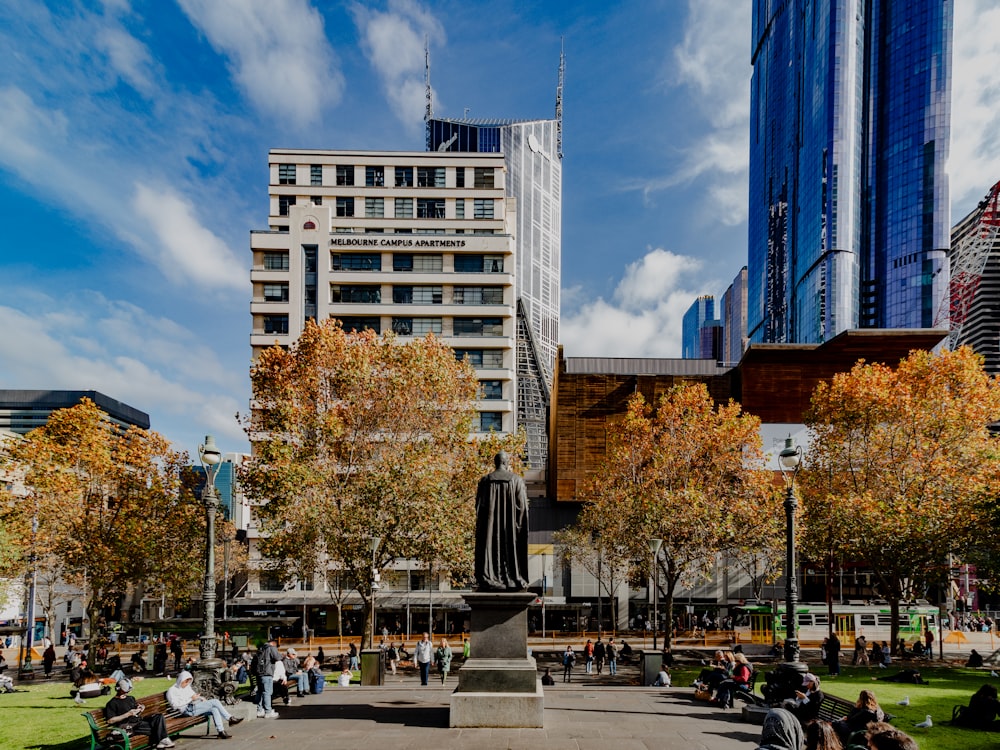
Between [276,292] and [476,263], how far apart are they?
16.7 m

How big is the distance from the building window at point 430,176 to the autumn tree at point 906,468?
4167cm

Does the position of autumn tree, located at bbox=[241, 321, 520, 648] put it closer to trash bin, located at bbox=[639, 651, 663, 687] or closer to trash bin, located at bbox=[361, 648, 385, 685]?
trash bin, located at bbox=[361, 648, 385, 685]

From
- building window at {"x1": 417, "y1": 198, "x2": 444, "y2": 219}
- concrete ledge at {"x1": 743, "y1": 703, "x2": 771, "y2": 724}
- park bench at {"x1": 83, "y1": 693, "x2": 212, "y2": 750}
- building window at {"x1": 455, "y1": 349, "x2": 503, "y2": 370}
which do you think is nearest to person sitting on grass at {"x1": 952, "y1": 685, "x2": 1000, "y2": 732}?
concrete ledge at {"x1": 743, "y1": 703, "x2": 771, "y2": 724}

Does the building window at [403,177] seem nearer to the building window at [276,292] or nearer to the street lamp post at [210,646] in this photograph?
the building window at [276,292]

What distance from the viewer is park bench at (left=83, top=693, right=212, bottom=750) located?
11391 millimetres

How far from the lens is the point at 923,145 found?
142 m

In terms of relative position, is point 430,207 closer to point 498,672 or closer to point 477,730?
point 498,672

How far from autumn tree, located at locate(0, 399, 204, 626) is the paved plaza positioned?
1492 centimetres

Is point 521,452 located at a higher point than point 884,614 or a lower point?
higher

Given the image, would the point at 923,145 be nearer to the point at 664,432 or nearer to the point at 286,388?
the point at 664,432

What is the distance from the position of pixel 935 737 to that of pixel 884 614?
28.2 m

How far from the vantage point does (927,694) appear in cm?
1912

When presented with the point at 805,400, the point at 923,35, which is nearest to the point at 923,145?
the point at 923,35

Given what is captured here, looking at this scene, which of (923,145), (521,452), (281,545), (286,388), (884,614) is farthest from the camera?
(923,145)
